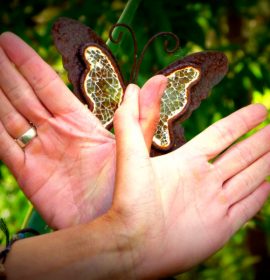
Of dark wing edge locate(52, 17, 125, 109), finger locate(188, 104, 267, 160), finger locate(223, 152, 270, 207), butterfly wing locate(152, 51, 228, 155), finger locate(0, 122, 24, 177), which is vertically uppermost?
dark wing edge locate(52, 17, 125, 109)

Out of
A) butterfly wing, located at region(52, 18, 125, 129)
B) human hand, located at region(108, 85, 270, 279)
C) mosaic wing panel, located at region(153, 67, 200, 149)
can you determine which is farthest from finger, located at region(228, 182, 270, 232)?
butterfly wing, located at region(52, 18, 125, 129)

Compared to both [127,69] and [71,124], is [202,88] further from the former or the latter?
[127,69]

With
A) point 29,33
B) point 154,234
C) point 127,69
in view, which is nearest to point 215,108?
point 127,69

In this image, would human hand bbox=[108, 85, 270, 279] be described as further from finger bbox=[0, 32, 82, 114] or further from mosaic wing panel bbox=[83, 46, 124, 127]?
finger bbox=[0, 32, 82, 114]

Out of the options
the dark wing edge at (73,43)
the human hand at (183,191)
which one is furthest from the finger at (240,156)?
the dark wing edge at (73,43)

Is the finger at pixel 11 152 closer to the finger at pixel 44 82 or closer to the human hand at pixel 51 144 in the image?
the human hand at pixel 51 144

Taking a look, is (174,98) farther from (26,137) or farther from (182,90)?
(26,137)

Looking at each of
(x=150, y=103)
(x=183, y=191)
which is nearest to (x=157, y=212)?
(x=183, y=191)
